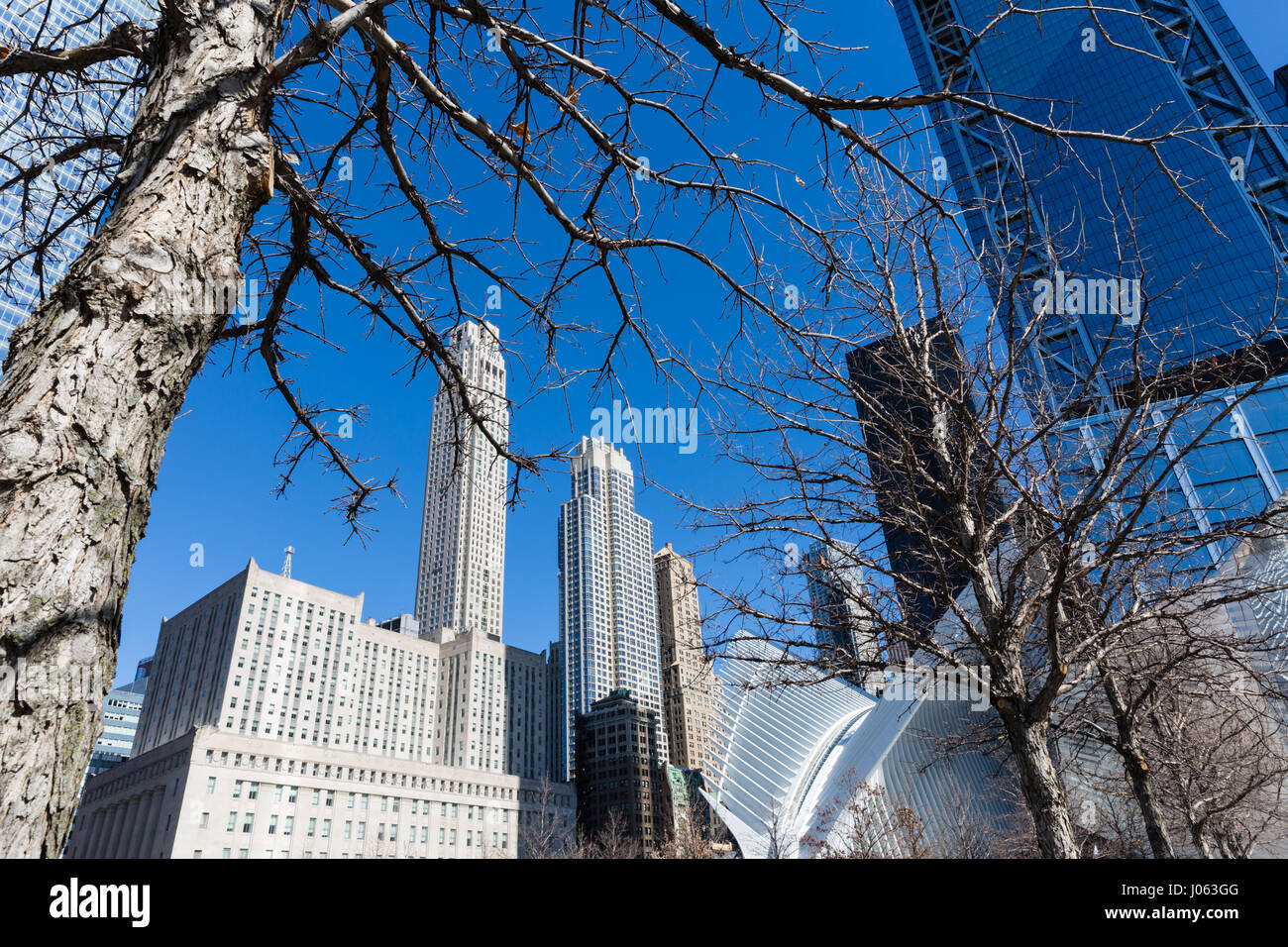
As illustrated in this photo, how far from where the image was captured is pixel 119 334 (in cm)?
171

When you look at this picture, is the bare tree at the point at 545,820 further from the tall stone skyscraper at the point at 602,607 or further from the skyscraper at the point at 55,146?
the skyscraper at the point at 55,146

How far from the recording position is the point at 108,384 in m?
1.65

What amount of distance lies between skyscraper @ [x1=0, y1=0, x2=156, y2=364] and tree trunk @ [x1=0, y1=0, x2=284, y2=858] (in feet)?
4.17

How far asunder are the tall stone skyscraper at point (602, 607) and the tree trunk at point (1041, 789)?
135723 mm

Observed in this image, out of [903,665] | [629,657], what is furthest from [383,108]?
[629,657]

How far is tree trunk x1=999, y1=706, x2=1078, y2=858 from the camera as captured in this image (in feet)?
13.8

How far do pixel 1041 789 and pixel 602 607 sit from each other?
5857 inches

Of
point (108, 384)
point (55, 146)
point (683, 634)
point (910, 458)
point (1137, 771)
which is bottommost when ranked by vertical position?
point (1137, 771)

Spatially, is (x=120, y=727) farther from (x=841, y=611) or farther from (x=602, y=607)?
(x=841, y=611)

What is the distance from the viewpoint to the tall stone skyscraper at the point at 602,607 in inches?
5709

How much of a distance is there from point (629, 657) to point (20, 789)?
153 metres

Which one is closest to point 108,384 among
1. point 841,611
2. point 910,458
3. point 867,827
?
point 910,458

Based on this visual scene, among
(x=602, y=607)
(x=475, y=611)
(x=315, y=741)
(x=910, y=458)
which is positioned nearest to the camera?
(x=910, y=458)
